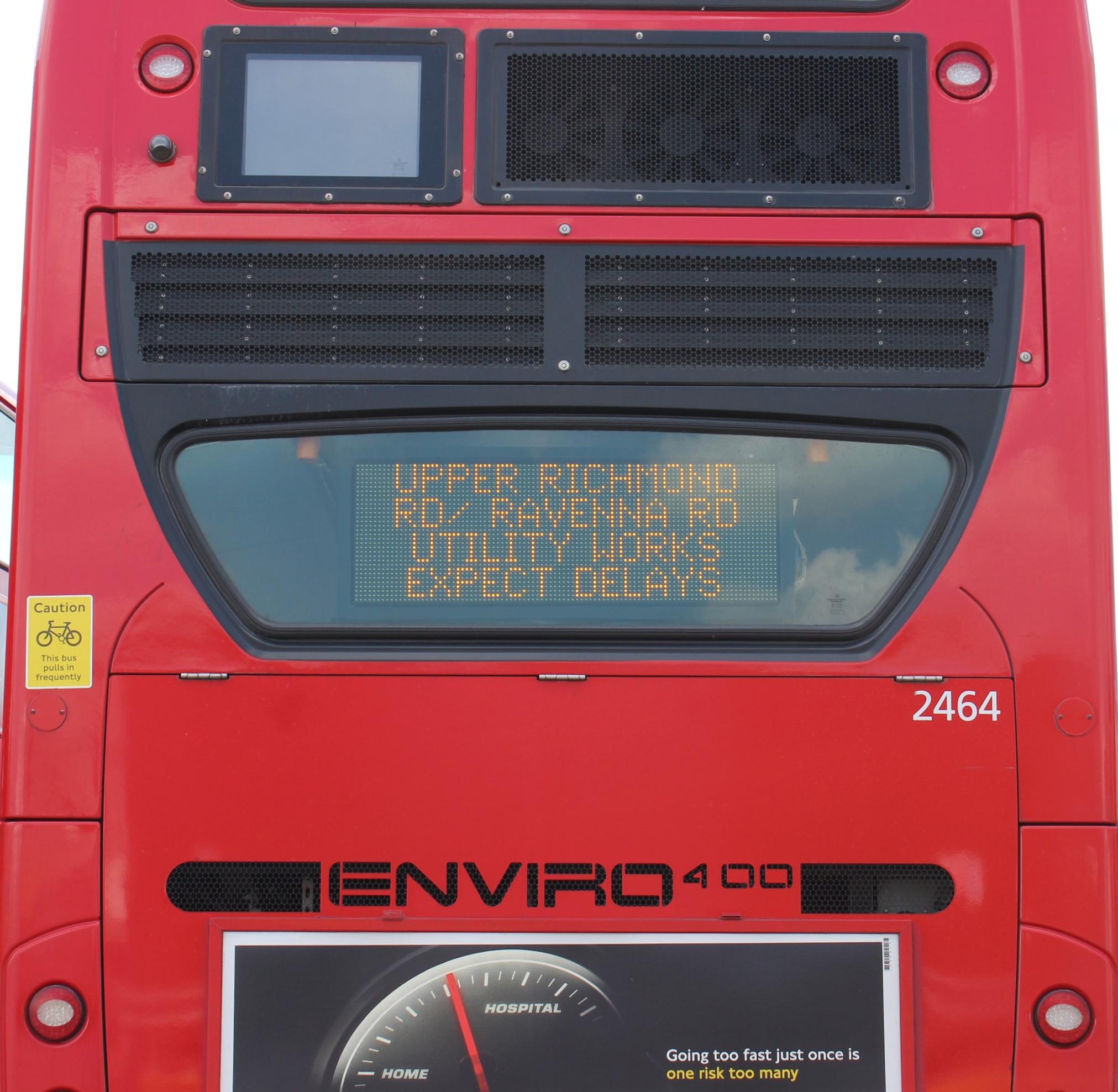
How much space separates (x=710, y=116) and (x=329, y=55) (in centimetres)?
91

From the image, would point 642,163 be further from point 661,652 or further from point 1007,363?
point 661,652

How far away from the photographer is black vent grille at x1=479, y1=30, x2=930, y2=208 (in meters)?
2.98

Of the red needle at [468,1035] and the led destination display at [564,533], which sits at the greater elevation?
the led destination display at [564,533]

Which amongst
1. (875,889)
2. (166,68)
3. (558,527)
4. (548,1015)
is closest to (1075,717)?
(875,889)

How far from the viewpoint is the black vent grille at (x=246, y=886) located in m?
2.74

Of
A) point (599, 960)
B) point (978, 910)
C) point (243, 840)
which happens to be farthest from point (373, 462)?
point (978, 910)

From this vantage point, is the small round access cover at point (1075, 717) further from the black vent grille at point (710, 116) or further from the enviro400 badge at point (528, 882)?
the black vent grille at point (710, 116)

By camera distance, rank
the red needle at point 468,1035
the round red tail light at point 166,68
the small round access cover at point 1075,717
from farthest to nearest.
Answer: the round red tail light at point 166,68 → the small round access cover at point 1075,717 → the red needle at point 468,1035

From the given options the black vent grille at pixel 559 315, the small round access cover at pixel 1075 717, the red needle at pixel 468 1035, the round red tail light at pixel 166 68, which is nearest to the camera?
the red needle at pixel 468 1035

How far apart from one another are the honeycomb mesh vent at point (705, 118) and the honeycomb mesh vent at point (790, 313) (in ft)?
0.70

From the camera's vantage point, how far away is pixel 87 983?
270 centimetres

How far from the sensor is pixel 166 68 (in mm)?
3010

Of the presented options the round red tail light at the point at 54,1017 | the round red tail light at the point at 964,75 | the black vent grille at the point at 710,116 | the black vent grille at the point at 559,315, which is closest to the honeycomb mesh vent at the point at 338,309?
the black vent grille at the point at 559,315

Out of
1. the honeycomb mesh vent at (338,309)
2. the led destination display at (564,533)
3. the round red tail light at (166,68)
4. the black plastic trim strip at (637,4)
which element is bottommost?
the led destination display at (564,533)
